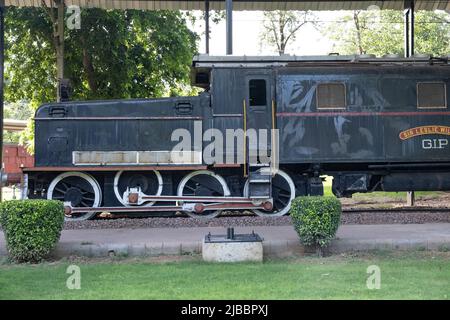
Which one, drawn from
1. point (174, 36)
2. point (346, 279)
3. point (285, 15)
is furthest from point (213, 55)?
point (285, 15)

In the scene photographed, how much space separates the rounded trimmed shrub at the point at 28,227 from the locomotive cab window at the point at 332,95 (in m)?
7.09

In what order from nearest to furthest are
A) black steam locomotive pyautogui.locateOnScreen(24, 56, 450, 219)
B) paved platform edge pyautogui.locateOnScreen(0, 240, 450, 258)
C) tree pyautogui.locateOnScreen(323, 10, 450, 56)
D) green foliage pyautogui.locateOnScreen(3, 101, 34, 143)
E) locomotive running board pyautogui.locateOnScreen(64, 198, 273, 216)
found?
1. paved platform edge pyautogui.locateOnScreen(0, 240, 450, 258)
2. locomotive running board pyautogui.locateOnScreen(64, 198, 273, 216)
3. black steam locomotive pyautogui.locateOnScreen(24, 56, 450, 219)
4. tree pyautogui.locateOnScreen(323, 10, 450, 56)
5. green foliage pyautogui.locateOnScreen(3, 101, 34, 143)

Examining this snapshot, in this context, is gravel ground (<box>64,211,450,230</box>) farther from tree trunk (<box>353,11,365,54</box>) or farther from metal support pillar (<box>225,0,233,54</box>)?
tree trunk (<box>353,11,365,54</box>)

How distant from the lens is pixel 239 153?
13109mm

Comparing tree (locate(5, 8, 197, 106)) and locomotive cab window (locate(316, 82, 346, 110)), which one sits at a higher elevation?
tree (locate(5, 8, 197, 106))

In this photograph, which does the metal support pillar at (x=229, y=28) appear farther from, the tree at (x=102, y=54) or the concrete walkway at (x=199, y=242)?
the tree at (x=102, y=54)

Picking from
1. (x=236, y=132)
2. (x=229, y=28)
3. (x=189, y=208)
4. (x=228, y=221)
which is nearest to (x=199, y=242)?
(x=228, y=221)

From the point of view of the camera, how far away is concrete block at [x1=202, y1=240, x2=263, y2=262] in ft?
27.4

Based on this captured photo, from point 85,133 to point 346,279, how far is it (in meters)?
8.06

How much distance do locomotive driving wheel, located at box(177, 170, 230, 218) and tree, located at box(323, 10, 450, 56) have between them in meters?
23.4

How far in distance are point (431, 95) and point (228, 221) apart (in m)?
5.72

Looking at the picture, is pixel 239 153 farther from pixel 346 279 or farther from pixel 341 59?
pixel 346 279

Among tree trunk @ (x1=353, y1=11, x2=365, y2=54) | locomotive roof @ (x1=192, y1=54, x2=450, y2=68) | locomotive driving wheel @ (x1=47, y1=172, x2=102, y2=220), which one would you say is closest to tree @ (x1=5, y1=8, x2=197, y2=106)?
locomotive roof @ (x1=192, y1=54, x2=450, y2=68)

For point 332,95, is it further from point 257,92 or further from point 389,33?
point 389,33
